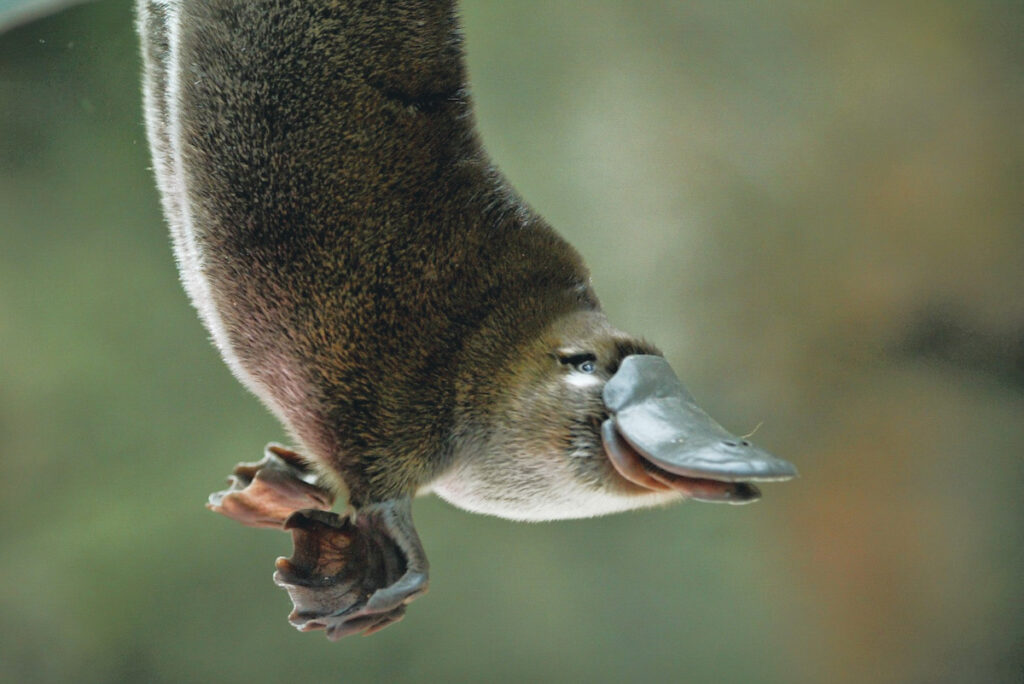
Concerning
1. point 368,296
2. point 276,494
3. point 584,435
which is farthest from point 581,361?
point 276,494

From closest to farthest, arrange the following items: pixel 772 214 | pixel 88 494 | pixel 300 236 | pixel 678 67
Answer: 1. pixel 300 236
2. pixel 678 67
3. pixel 772 214
4. pixel 88 494

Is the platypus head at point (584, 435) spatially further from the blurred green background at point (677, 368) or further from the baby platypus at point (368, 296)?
the blurred green background at point (677, 368)

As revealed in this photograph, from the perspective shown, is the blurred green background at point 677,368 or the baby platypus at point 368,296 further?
the blurred green background at point 677,368

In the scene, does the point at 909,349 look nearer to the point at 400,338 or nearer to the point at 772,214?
the point at 772,214

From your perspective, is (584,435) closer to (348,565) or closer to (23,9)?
(348,565)

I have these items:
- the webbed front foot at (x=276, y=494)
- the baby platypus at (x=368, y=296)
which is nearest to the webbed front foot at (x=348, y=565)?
the baby platypus at (x=368, y=296)

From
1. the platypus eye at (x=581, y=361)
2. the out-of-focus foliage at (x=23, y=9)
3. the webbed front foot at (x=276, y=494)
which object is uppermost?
the out-of-focus foliage at (x=23, y=9)

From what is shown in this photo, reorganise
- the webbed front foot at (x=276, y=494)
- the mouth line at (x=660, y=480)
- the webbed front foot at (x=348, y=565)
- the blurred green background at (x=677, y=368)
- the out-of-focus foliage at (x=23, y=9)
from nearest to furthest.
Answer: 1. the mouth line at (x=660, y=480)
2. the webbed front foot at (x=348, y=565)
3. the webbed front foot at (x=276, y=494)
4. the out-of-focus foliage at (x=23, y=9)
5. the blurred green background at (x=677, y=368)

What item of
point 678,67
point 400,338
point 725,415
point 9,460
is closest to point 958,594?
point 725,415
